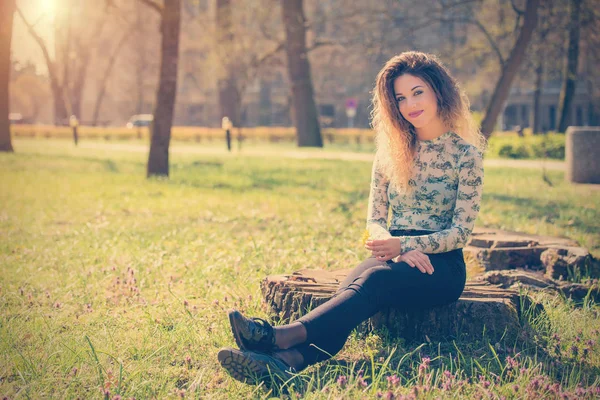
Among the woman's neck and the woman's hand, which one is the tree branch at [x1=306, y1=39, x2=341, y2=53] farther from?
the woman's hand

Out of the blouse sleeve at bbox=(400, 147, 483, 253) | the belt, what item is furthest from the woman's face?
the belt

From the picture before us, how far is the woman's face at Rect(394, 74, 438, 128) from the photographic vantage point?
3.60 metres

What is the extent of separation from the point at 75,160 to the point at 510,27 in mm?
12371

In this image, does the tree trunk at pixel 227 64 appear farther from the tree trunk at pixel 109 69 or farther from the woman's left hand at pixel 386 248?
the woman's left hand at pixel 386 248

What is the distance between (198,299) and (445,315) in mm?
1595

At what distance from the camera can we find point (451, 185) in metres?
3.63

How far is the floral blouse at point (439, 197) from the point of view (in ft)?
11.4

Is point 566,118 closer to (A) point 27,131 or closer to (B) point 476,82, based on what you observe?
(B) point 476,82

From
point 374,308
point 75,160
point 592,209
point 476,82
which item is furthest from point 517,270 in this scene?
point 476,82

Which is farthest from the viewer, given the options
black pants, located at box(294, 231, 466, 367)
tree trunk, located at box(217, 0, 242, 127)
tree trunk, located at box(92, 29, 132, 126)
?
tree trunk, located at box(92, 29, 132, 126)

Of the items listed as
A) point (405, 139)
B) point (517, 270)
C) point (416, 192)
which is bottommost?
point (517, 270)

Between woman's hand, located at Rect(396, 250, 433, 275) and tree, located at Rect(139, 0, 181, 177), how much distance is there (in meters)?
10.1

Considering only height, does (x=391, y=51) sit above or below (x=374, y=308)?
above

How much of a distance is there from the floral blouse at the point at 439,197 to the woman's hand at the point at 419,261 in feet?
0.31
